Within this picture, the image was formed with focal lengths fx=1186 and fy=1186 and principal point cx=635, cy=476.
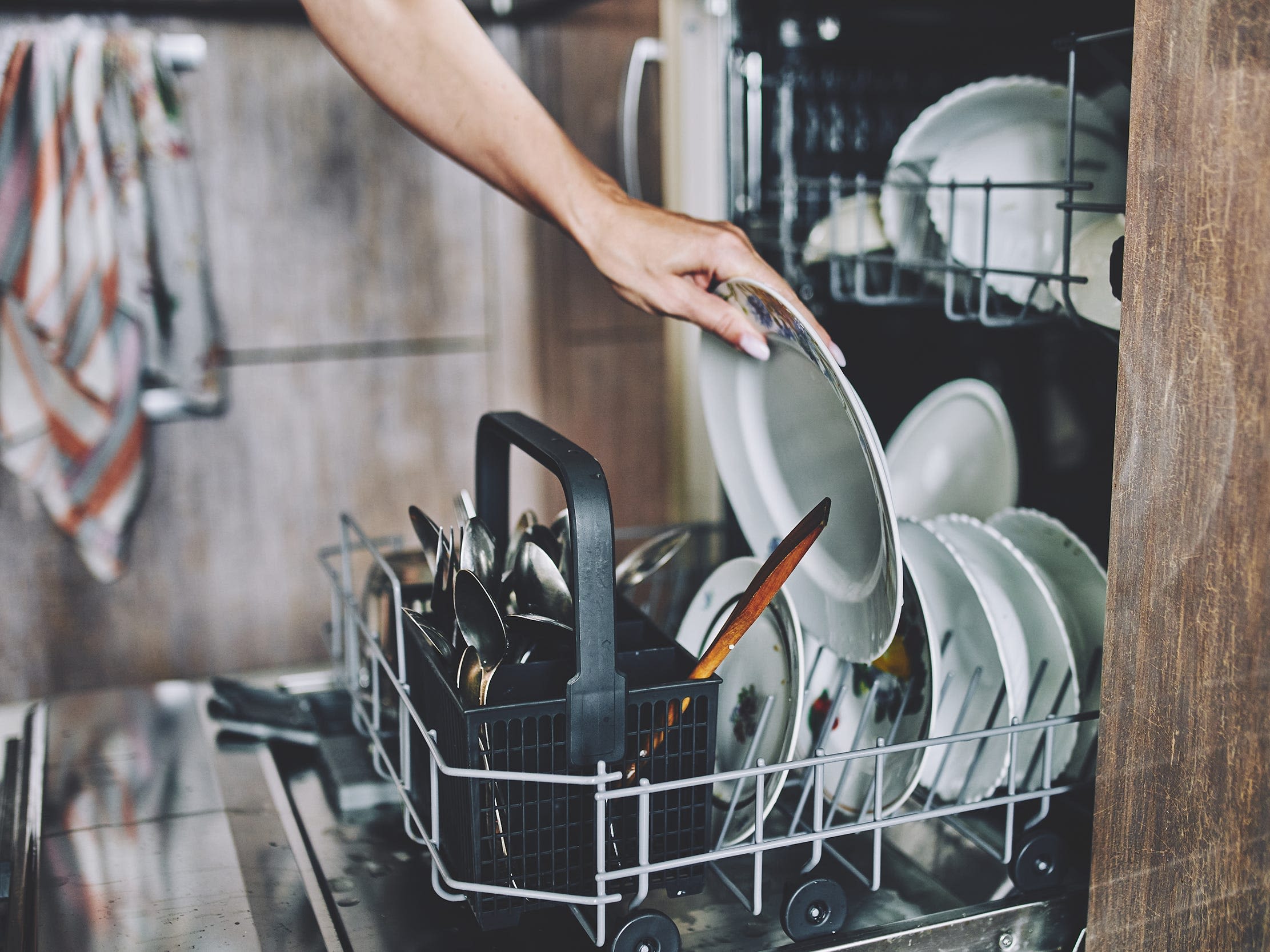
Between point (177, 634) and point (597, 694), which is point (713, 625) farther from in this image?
point (177, 634)

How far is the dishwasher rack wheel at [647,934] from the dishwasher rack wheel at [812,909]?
6 cm

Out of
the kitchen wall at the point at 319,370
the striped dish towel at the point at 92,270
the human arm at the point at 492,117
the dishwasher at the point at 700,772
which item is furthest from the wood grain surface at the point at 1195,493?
the striped dish towel at the point at 92,270

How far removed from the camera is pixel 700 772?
1.96 feet

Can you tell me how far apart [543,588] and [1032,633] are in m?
0.33

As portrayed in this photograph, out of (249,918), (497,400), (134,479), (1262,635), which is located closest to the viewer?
(1262,635)

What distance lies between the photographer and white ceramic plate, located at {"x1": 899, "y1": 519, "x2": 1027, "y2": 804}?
2.36 feet

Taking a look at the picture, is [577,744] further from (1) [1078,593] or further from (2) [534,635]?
(1) [1078,593]

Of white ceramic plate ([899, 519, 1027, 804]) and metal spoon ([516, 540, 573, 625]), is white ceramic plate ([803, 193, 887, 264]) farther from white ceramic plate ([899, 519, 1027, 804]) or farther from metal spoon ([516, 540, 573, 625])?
metal spoon ([516, 540, 573, 625])

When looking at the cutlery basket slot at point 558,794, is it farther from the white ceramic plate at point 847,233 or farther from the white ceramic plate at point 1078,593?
the white ceramic plate at point 847,233

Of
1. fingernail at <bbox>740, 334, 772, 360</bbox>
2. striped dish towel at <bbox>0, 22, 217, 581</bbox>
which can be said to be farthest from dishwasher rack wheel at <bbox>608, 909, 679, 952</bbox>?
striped dish towel at <bbox>0, 22, 217, 581</bbox>

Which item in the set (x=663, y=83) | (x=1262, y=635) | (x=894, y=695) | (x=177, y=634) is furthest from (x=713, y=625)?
(x=177, y=634)

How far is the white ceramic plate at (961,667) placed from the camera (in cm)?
72

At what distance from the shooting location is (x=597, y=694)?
53 centimetres

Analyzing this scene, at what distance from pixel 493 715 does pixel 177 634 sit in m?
1.49
